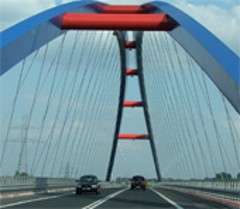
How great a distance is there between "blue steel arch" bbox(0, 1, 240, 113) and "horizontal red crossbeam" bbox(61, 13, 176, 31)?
1183 mm

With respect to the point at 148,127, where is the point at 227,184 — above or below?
below

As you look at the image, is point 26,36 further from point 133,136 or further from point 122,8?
point 133,136

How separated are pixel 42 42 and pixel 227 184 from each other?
40.7ft

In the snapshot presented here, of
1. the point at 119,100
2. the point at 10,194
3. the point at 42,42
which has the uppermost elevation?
the point at 119,100

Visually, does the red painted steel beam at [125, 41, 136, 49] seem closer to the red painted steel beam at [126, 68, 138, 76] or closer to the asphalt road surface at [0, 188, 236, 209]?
the red painted steel beam at [126, 68, 138, 76]

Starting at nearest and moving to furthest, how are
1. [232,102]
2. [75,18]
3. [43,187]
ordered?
→ 1. [232,102]
2. [75,18]
3. [43,187]

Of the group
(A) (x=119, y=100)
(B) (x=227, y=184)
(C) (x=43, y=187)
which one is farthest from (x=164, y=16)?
(A) (x=119, y=100)

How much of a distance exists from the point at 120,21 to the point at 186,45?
4.48m

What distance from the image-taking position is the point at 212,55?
2634 centimetres

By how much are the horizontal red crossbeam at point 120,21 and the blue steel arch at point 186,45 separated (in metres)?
1.18

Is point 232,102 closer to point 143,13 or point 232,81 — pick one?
point 232,81

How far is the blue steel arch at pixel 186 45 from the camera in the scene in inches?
1011

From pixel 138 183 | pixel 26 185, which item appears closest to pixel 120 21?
pixel 26 185

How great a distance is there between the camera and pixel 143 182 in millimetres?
68000
